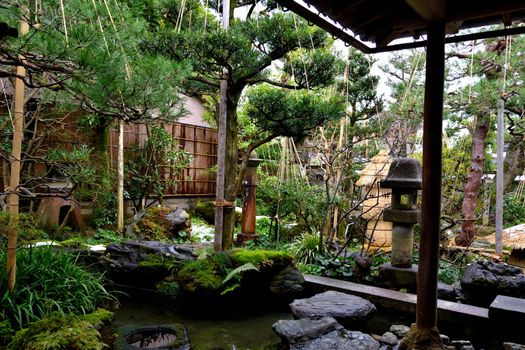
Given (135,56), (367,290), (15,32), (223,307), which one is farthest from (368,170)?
(15,32)

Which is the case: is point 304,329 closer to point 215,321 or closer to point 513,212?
point 215,321

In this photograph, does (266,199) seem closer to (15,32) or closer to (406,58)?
(406,58)

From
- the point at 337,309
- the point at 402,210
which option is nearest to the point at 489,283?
the point at 402,210

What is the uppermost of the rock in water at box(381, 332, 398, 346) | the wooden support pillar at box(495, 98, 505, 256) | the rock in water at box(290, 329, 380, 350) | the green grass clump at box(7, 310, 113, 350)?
the wooden support pillar at box(495, 98, 505, 256)

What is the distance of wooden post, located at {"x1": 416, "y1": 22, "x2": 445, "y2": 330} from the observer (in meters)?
2.37

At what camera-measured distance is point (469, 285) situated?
12.8ft

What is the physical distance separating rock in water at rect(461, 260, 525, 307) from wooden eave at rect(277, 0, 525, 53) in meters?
2.46

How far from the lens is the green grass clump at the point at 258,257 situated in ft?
14.0

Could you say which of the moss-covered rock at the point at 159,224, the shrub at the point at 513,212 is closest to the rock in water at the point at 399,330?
the moss-covered rock at the point at 159,224

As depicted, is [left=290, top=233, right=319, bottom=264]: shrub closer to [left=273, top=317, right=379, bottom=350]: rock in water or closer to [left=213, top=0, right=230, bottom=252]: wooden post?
[left=213, top=0, right=230, bottom=252]: wooden post

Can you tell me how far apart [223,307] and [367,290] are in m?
1.57

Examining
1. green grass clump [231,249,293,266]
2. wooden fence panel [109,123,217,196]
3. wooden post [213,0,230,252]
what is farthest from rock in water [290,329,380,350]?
wooden fence panel [109,123,217,196]

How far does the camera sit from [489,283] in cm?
381

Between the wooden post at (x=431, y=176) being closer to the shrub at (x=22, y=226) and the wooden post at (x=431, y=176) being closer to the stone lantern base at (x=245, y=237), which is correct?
the shrub at (x=22, y=226)
